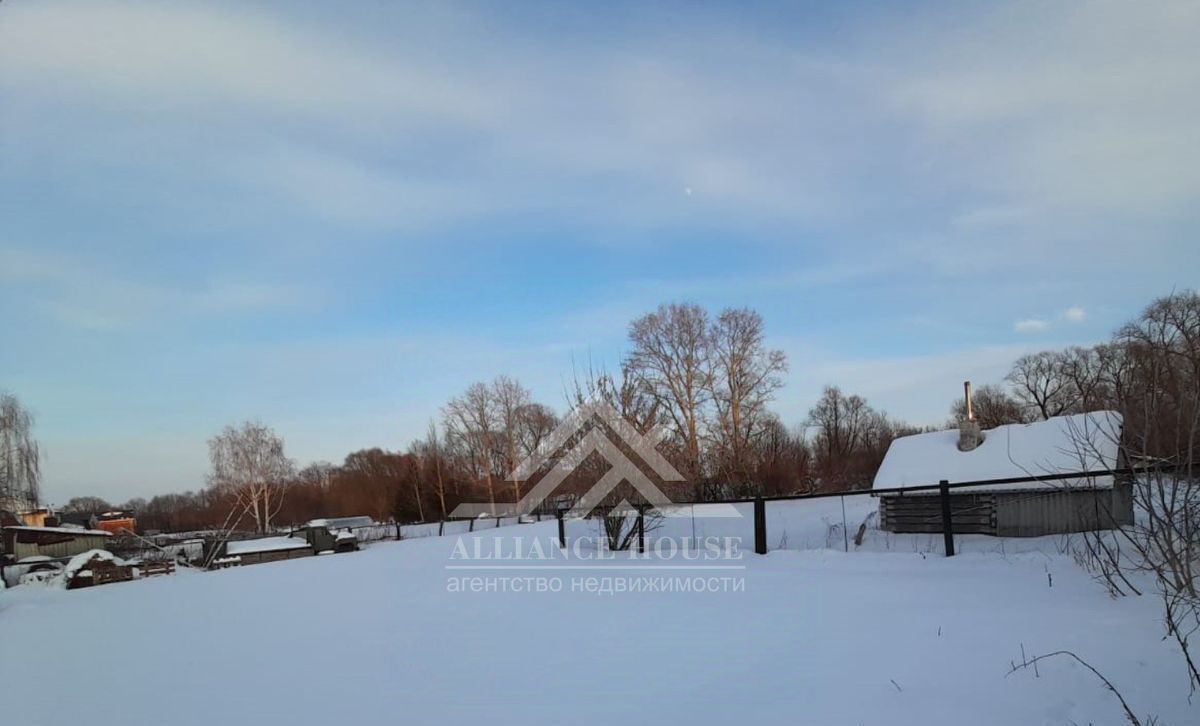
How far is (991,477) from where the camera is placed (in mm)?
13984

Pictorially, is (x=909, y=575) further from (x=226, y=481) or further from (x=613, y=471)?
(x=226, y=481)

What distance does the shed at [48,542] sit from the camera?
92.7ft

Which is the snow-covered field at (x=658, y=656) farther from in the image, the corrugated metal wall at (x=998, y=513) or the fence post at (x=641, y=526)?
the corrugated metal wall at (x=998, y=513)

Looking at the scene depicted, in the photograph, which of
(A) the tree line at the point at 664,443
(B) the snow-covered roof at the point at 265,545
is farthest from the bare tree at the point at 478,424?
(B) the snow-covered roof at the point at 265,545

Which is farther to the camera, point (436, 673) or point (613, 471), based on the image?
point (613, 471)

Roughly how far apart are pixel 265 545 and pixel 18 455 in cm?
1281

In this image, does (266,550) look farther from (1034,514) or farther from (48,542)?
(1034,514)

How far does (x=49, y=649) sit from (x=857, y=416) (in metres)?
56.3

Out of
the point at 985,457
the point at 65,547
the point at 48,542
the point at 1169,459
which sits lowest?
the point at 65,547

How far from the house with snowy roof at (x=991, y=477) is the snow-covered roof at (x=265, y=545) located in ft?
58.7

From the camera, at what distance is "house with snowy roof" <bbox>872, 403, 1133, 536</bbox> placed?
12.3 meters

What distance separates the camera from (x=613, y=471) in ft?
35.6

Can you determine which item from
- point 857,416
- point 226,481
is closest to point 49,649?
point 226,481

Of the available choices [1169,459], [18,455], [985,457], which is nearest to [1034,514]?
[985,457]
